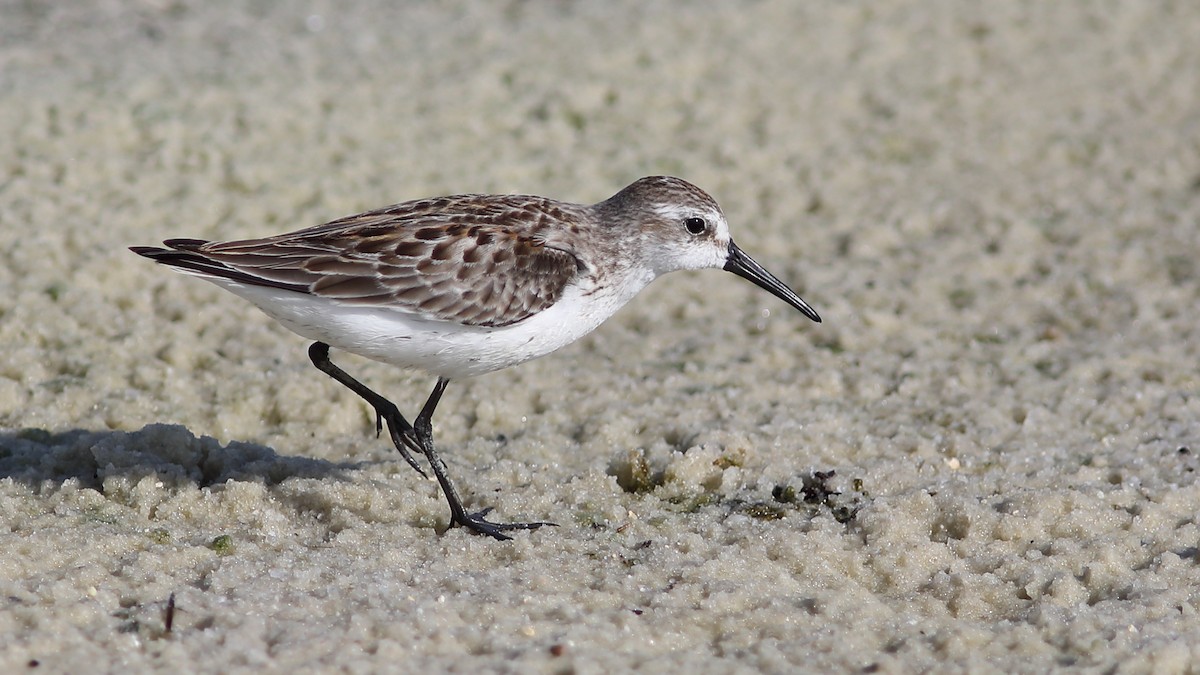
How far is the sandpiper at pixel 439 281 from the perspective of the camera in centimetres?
448

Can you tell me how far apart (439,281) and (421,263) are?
105 mm

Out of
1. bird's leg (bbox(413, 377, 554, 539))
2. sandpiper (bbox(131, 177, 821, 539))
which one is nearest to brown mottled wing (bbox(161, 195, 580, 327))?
sandpiper (bbox(131, 177, 821, 539))

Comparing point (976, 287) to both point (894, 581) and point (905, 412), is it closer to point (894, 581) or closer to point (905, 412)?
point (905, 412)

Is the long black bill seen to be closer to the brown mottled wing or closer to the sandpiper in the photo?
the sandpiper

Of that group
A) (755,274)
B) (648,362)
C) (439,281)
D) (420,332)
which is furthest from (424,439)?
(648,362)

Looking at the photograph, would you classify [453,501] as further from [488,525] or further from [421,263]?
[421,263]

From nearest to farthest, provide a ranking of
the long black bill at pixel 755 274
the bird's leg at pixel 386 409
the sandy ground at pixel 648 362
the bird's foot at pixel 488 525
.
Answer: the sandy ground at pixel 648 362, the bird's foot at pixel 488 525, the bird's leg at pixel 386 409, the long black bill at pixel 755 274

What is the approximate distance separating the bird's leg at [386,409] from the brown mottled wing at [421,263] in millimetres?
464

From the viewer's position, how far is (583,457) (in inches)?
Answer: 204

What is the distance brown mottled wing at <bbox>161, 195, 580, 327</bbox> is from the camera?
450 cm

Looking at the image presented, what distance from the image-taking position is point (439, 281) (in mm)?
4562

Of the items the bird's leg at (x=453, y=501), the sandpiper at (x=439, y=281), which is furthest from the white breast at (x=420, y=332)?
the bird's leg at (x=453, y=501)

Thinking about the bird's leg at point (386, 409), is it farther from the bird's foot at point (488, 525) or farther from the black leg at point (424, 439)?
the bird's foot at point (488, 525)

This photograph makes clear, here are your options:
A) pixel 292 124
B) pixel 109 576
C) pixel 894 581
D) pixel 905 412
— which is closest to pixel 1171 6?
pixel 905 412
